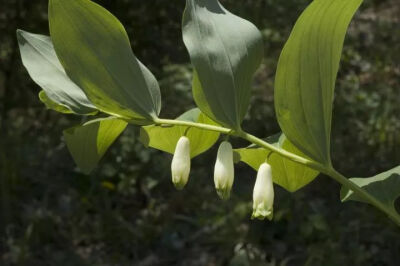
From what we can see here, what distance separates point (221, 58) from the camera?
728 millimetres

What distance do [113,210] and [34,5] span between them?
1.03 metres

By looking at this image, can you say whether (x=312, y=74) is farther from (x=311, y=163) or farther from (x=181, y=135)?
(x=181, y=135)

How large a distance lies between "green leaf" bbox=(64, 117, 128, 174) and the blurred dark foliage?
7.30 ft

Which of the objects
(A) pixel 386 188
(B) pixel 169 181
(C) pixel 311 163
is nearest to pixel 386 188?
(A) pixel 386 188

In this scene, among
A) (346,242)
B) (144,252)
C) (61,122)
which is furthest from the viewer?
(61,122)

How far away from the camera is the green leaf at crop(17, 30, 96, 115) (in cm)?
77

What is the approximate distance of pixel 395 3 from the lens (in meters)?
3.98

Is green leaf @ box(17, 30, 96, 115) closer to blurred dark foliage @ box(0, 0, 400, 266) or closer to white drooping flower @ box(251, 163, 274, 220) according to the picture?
white drooping flower @ box(251, 163, 274, 220)

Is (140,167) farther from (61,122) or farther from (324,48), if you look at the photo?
(324,48)

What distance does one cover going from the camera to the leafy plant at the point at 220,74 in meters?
0.71

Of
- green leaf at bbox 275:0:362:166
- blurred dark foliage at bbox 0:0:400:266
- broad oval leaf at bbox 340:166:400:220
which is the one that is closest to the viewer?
green leaf at bbox 275:0:362:166

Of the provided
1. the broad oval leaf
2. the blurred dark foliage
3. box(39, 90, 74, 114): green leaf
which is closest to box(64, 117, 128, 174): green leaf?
box(39, 90, 74, 114): green leaf

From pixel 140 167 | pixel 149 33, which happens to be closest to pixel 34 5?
pixel 149 33

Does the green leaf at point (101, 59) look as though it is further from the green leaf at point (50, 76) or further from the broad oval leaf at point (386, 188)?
the broad oval leaf at point (386, 188)
